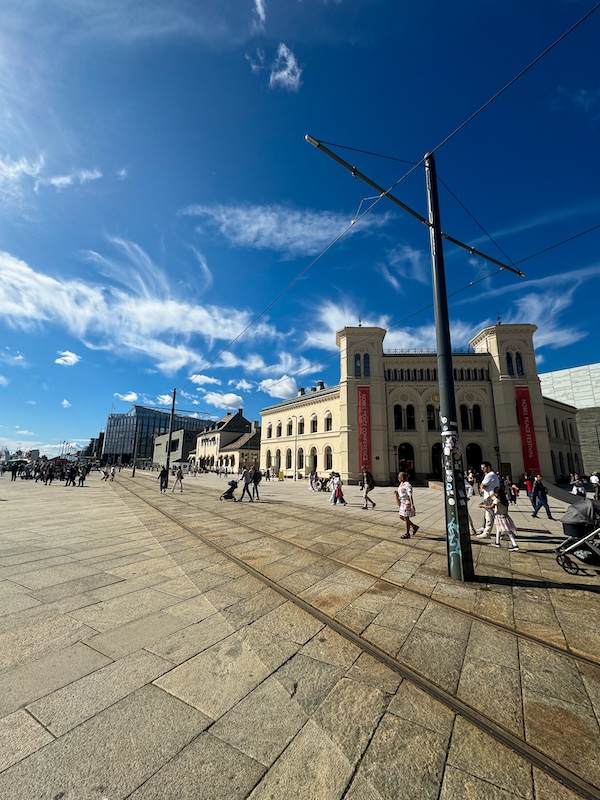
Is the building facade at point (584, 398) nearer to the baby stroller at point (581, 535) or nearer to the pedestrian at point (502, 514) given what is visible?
the pedestrian at point (502, 514)

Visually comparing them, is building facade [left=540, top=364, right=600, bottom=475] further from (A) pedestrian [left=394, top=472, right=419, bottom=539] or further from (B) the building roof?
(A) pedestrian [left=394, top=472, right=419, bottom=539]

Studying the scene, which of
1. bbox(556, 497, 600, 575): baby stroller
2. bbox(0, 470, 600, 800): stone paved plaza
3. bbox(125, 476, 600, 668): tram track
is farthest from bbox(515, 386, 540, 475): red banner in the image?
bbox(0, 470, 600, 800): stone paved plaza

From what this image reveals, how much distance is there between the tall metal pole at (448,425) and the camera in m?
5.64

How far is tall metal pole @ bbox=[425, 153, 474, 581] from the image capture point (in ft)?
18.5

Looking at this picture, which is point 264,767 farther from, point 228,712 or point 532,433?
point 532,433

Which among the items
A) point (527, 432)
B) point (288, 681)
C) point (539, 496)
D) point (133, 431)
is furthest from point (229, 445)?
point (133, 431)

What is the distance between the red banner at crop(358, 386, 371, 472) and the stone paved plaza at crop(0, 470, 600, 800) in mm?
29411

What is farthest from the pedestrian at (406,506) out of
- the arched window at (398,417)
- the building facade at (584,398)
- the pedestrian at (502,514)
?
the building facade at (584,398)

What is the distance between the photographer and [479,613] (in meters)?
4.38

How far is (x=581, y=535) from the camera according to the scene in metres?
6.23

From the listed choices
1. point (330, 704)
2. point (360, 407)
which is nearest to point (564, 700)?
point (330, 704)

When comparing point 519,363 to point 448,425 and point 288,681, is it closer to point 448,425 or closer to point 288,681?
point 448,425

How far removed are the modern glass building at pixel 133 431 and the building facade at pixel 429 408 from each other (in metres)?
93.7

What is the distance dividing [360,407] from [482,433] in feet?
43.4
